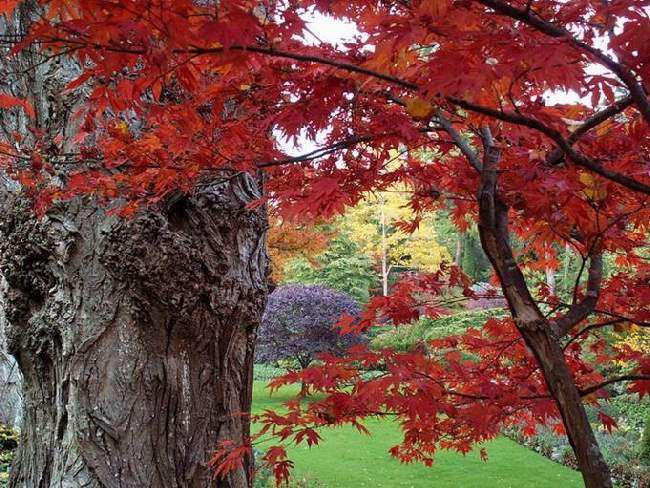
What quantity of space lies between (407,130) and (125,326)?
1409 millimetres

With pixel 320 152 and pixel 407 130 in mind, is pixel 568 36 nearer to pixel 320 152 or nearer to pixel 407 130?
pixel 407 130

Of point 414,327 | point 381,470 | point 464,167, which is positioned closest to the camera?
point 464,167

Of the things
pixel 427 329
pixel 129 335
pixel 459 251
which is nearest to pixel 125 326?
pixel 129 335

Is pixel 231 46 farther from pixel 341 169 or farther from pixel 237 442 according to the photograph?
pixel 237 442

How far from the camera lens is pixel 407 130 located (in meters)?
2.08

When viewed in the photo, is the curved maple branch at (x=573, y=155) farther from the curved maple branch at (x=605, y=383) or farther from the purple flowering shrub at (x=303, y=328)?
the purple flowering shrub at (x=303, y=328)

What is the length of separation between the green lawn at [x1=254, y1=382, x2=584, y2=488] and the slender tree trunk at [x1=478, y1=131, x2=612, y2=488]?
15.9 ft

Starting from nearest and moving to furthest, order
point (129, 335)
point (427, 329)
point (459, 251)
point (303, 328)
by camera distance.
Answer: point (129, 335) → point (303, 328) → point (427, 329) → point (459, 251)

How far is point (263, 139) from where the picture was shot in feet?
7.34

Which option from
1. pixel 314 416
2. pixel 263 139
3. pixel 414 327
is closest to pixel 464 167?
pixel 263 139

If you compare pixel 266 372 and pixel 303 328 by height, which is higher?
pixel 303 328

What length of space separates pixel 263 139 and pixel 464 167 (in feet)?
3.09

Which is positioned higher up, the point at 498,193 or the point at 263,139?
the point at 263,139

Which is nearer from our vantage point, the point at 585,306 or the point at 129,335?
the point at 585,306
